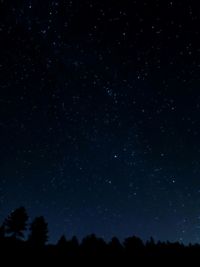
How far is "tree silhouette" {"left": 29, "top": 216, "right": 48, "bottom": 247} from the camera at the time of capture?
1823 inches

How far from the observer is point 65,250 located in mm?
44344

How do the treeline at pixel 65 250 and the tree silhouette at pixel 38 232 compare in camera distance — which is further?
the tree silhouette at pixel 38 232

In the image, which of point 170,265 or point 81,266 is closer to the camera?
point 81,266

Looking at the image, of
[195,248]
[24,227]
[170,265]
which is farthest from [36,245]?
[195,248]

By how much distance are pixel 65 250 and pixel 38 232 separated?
18.7 ft

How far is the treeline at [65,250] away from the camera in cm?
3878

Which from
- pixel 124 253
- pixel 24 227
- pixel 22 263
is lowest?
pixel 22 263

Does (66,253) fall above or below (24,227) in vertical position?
below

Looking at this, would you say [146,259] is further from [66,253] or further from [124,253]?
[66,253]

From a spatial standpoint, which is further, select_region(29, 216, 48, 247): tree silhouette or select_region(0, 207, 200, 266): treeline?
select_region(29, 216, 48, 247): tree silhouette

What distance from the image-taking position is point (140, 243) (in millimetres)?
56719

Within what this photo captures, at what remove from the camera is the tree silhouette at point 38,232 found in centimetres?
4631

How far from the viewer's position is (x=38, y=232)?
1859 inches

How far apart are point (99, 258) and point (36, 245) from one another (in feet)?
32.2
